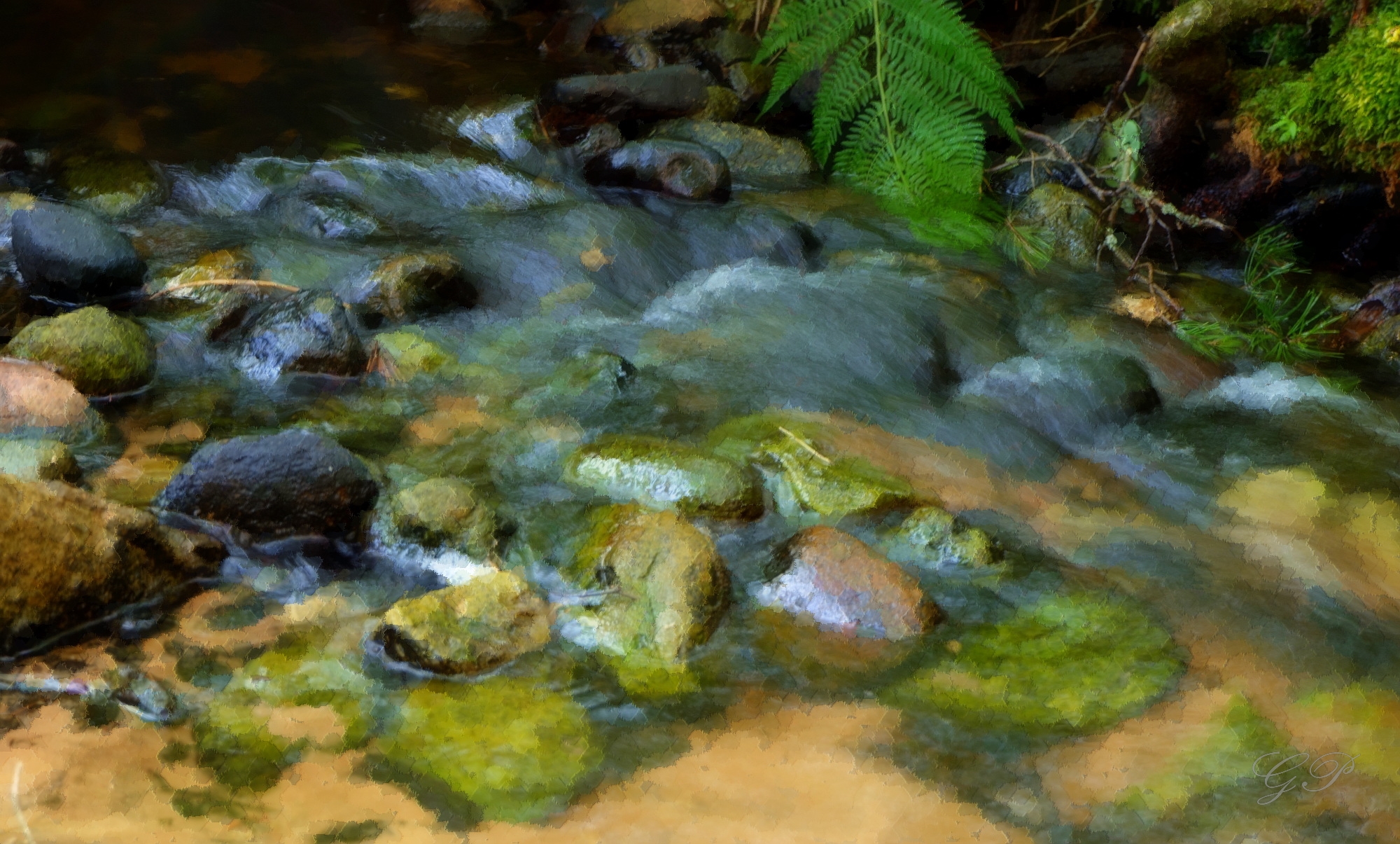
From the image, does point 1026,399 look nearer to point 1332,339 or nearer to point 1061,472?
point 1061,472

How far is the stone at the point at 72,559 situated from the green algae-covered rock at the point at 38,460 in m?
0.31

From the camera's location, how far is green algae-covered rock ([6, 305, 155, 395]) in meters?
3.21

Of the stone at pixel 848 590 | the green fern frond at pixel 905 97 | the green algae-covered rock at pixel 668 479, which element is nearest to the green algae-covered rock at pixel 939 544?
the stone at pixel 848 590

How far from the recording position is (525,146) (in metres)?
5.88

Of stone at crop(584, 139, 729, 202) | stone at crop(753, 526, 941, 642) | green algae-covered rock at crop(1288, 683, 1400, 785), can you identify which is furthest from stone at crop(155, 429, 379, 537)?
stone at crop(584, 139, 729, 202)

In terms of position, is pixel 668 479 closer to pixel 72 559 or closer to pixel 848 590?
pixel 848 590

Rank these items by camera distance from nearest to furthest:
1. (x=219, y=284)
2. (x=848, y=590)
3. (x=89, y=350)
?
(x=848, y=590) < (x=89, y=350) < (x=219, y=284)

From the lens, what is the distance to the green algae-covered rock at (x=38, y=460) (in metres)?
2.61

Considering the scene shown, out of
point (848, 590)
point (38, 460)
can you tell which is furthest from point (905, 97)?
point (38, 460)

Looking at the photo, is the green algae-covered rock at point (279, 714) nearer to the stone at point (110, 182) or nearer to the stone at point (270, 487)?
the stone at point (270, 487)

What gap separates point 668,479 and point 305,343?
147cm

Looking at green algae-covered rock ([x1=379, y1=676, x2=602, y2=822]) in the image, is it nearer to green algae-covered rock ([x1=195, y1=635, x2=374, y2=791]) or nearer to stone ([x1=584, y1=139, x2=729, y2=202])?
green algae-covered rock ([x1=195, y1=635, x2=374, y2=791])

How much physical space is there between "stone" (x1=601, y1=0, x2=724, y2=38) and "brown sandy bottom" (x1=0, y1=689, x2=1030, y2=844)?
643cm

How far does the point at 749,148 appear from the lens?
5.92 m
